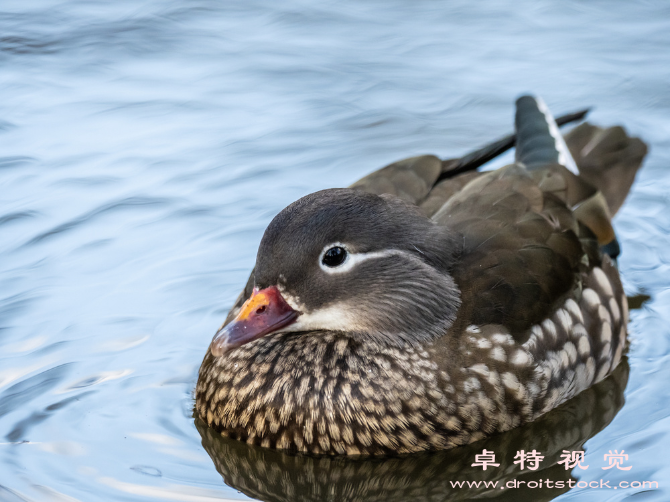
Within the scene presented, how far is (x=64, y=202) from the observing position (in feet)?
19.9

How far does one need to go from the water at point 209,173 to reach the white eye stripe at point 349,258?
77 centimetres

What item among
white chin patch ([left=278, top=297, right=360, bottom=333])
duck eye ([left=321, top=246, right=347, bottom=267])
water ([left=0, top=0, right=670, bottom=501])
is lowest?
water ([left=0, top=0, right=670, bottom=501])

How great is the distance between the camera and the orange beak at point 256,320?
12.7ft

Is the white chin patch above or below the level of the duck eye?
below

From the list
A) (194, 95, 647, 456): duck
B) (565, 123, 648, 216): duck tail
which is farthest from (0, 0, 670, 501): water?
(565, 123, 648, 216): duck tail

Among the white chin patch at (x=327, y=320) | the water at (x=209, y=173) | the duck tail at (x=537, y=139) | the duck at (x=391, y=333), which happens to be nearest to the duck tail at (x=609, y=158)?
the duck tail at (x=537, y=139)

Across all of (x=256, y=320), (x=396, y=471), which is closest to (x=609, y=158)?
(x=396, y=471)

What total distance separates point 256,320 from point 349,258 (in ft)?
1.43

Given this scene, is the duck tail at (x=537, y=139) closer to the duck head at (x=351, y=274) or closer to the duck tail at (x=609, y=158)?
the duck tail at (x=609, y=158)

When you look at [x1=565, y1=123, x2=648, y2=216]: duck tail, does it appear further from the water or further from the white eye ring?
the white eye ring

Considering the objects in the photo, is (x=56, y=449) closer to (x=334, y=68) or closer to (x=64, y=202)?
(x=64, y=202)

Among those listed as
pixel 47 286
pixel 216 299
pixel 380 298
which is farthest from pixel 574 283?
pixel 47 286

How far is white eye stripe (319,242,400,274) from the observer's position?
3.94m

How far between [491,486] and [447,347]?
560 mm
